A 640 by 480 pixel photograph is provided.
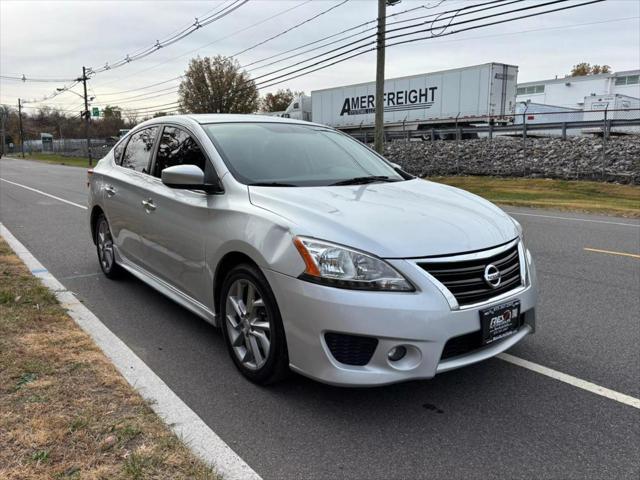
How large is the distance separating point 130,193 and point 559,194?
50.6ft

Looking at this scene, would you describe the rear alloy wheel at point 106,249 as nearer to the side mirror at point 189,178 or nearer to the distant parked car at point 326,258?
the distant parked car at point 326,258

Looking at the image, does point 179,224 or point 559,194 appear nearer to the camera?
point 179,224

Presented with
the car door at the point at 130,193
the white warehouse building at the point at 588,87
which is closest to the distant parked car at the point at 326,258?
the car door at the point at 130,193

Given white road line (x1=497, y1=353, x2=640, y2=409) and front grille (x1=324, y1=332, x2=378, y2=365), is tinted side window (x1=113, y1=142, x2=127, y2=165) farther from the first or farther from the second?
white road line (x1=497, y1=353, x2=640, y2=409)

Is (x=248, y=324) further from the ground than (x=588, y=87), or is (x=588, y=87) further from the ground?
(x=588, y=87)

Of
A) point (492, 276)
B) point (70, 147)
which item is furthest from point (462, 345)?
point (70, 147)

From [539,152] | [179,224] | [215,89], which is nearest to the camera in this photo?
[179,224]

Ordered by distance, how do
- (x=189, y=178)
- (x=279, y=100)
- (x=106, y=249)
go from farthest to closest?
(x=279, y=100)
(x=106, y=249)
(x=189, y=178)

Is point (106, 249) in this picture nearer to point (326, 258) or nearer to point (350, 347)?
point (326, 258)

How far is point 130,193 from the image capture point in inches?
199

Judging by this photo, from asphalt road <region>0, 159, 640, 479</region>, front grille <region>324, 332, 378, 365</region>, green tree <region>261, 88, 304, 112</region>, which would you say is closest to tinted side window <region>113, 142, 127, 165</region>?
asphalt road <region>0, 159, 640, 479</region>

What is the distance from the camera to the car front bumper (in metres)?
2.80

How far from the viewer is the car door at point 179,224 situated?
12.7ft

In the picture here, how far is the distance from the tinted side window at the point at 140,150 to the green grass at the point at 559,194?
11034 mm
